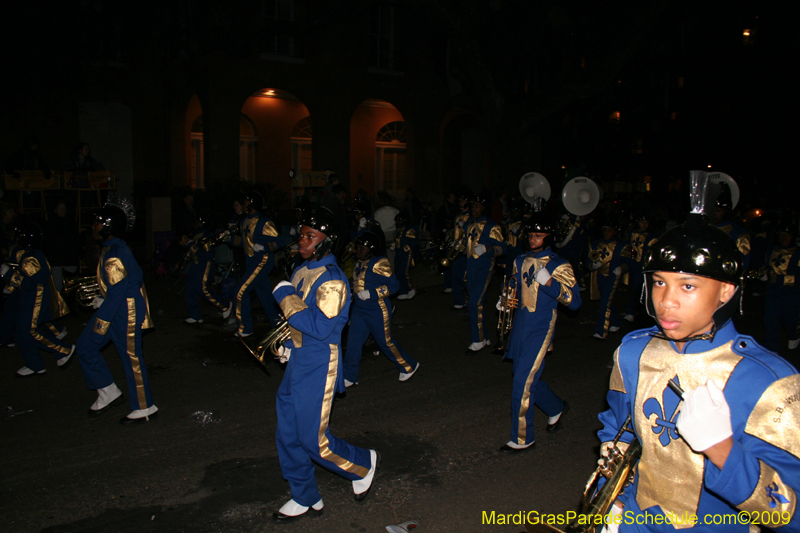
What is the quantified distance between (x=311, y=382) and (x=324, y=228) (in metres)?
1.13

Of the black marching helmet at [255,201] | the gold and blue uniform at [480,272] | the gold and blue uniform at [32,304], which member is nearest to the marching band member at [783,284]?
the gold and blue uniform at [480,272]

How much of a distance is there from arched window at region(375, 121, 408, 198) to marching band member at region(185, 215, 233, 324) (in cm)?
1486

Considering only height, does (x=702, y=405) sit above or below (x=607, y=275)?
above

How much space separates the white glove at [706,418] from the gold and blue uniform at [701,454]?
94 mm

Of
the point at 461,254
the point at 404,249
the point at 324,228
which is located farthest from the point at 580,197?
the point at 324,228

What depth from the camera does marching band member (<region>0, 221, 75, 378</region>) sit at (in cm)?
661

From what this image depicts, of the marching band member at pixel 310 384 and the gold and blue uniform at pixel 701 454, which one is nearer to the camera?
the gold and blue uniform at pixel 701 454

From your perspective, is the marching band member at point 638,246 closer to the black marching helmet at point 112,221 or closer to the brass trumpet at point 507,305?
the brass trumpet at point 507,305

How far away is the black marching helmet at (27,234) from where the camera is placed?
21.7 feet

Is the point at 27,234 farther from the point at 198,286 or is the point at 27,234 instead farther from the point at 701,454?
the point at 701,454

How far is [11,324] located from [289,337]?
18.0ft

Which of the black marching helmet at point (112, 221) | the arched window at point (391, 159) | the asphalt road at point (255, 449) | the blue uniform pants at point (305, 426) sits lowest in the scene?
the asphalt road at point (255, 449)

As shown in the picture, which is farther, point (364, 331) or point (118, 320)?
point (364, 331)

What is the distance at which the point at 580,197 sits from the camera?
10.5 metres
